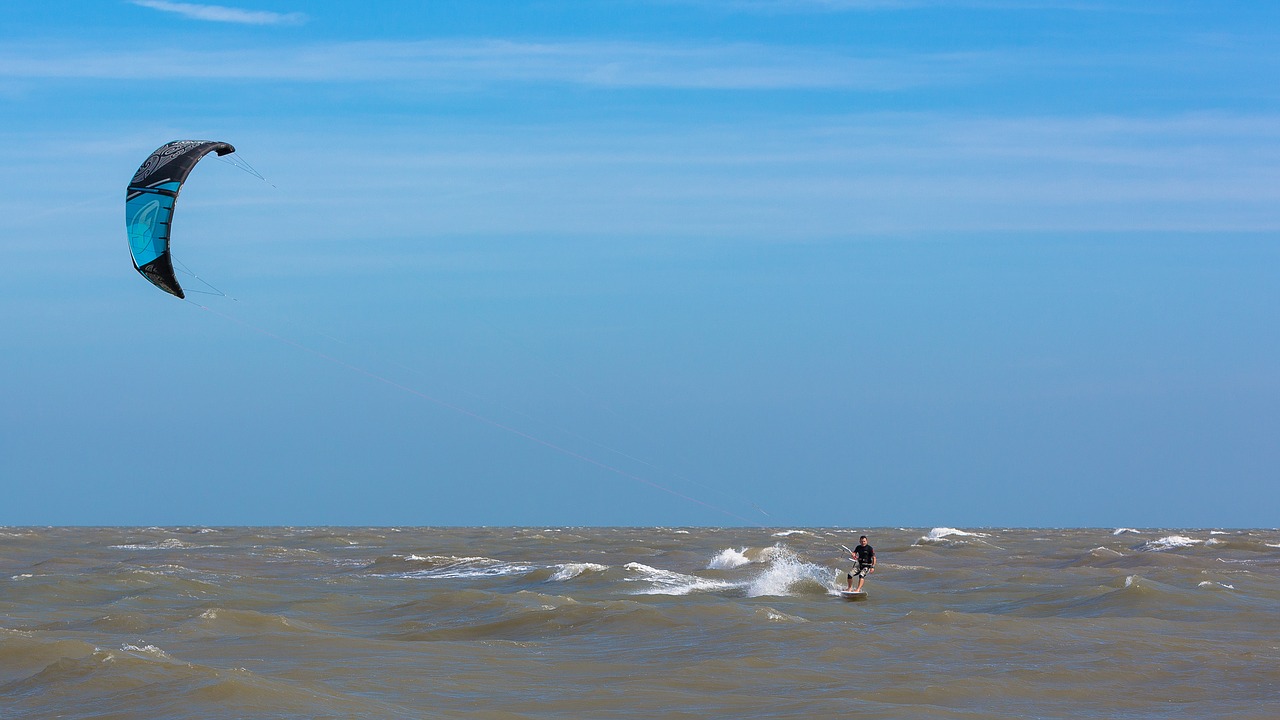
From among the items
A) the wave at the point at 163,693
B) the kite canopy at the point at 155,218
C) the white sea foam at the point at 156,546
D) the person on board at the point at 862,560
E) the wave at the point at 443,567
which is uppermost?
the kite canopy at the point at 155,218

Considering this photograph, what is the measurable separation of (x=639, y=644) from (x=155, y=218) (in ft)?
34.2

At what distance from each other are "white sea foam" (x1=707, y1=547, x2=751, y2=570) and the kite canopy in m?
16.3

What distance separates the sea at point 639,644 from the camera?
1313cm

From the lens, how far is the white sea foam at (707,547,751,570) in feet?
106

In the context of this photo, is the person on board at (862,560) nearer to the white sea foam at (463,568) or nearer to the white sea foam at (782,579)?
the white sea foam at (782,579)

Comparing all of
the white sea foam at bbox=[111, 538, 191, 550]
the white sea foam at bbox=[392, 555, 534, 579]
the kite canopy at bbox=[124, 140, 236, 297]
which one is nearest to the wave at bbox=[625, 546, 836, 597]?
the white sea foam at bbox=[392, 555, 534, 579]

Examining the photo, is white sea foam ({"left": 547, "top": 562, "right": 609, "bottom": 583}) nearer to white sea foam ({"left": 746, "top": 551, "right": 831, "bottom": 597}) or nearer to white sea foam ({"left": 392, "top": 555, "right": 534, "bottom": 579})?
white sea foam ({"left": 392, "top": 555, "right": 534, "bottom": 579})

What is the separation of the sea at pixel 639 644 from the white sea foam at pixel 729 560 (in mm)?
1991

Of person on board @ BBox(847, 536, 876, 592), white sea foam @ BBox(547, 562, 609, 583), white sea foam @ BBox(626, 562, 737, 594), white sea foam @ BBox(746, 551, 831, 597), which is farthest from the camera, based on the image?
white sea foam @ BBox(547, 562, 609, 583)

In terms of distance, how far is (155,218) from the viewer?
20.5m

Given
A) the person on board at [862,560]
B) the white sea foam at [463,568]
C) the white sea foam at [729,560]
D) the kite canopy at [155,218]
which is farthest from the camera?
the white sea foam at [729,560]

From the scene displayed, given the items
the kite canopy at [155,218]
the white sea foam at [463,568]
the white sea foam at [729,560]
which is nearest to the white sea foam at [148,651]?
the kite canopy at [155,218]

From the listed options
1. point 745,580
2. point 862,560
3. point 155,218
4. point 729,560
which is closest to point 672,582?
point 745,580

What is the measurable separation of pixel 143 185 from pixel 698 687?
12705 mm
